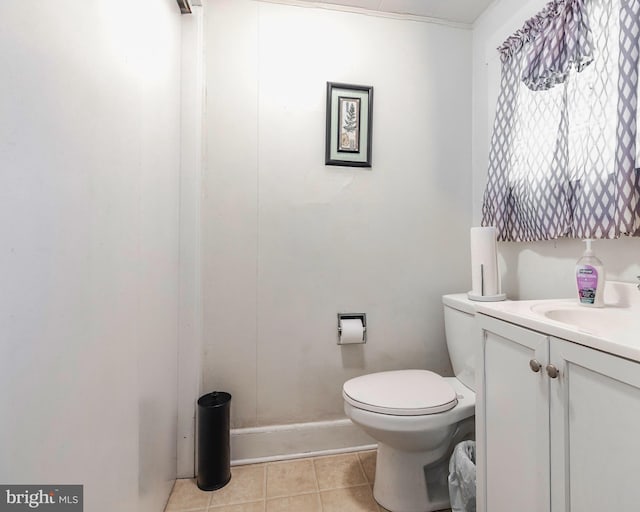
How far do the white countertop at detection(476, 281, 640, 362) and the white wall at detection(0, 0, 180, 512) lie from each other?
104 centimetres

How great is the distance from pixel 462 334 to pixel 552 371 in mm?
718

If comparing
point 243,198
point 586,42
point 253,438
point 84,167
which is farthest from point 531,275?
point 84,167

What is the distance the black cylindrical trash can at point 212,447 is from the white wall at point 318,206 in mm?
151

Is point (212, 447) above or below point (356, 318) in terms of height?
below

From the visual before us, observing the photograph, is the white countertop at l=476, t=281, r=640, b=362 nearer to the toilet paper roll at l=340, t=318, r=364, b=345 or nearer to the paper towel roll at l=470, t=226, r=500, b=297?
the paper towel roll at l=470, t=226, r=500, b=297

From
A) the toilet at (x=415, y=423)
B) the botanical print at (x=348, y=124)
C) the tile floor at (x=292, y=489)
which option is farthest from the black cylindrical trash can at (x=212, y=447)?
the botanical print at (x=348, y=124)

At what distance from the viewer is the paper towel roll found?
1297 mm

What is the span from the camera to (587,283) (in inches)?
37.3

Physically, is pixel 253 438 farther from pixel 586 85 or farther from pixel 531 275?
pixel 586 85

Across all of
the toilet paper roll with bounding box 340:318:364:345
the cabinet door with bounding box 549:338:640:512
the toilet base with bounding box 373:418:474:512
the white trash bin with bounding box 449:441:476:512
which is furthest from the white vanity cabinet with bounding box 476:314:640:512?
the toilet paper roll with bounding box 340:318:364:345

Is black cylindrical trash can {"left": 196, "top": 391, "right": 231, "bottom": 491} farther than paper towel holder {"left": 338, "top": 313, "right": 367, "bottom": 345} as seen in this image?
No

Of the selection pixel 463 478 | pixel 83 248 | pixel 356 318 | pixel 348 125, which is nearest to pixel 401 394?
pixel 463 478

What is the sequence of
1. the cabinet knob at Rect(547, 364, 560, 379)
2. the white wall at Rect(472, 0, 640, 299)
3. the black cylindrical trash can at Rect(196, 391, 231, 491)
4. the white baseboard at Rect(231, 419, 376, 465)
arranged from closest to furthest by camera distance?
the cabinet knob at Rect(547, 364, 560, 379) < the white wall at Rect(472, 0, 640, 299) < the black cylindrical trash can at Rect(196, 391, 231, 491) < the white baseboard at Rect(231, 419, 376, 465)

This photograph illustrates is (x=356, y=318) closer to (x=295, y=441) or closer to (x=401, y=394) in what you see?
(x=401, y=394)
